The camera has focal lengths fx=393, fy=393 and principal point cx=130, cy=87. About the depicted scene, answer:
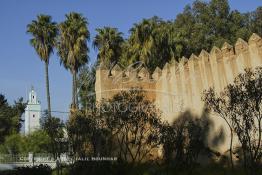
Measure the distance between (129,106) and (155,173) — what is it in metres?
2.83

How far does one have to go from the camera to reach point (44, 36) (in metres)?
34.8

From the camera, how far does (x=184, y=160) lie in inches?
560

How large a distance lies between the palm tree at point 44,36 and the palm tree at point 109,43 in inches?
232

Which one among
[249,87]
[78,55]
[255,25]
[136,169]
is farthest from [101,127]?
[255,25]

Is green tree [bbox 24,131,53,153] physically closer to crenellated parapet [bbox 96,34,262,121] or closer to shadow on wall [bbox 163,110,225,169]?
crenellated parapet [bbox 96,34,262,121]

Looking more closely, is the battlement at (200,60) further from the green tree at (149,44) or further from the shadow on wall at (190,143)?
the green tree at (149,44)

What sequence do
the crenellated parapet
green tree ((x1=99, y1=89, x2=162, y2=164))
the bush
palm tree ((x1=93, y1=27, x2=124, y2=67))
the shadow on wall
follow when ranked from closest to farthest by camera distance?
the shadow on wall → green tree ((x1=99, y1=89, x2=162, y2=164)) → the crenellated parapet → the bush → palm tree ((x1=93, y1=27, x2=124, y2=67))

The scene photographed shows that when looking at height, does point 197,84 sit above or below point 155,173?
above

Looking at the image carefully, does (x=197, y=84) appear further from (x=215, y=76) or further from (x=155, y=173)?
(x=155, y=173)

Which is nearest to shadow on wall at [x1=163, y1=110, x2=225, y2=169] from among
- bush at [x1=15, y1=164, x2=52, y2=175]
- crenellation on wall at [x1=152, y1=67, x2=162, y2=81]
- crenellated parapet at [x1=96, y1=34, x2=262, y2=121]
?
crenellated parapet at [x1=96, y1=34, x2=262, y2=121]

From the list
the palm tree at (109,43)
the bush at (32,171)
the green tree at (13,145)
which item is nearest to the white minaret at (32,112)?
the green tree at (13,145)

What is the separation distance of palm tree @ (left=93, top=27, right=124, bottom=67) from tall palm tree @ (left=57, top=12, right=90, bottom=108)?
210 centimetres

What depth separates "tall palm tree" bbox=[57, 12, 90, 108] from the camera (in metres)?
32.2

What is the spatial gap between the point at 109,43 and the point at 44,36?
7.72 m
